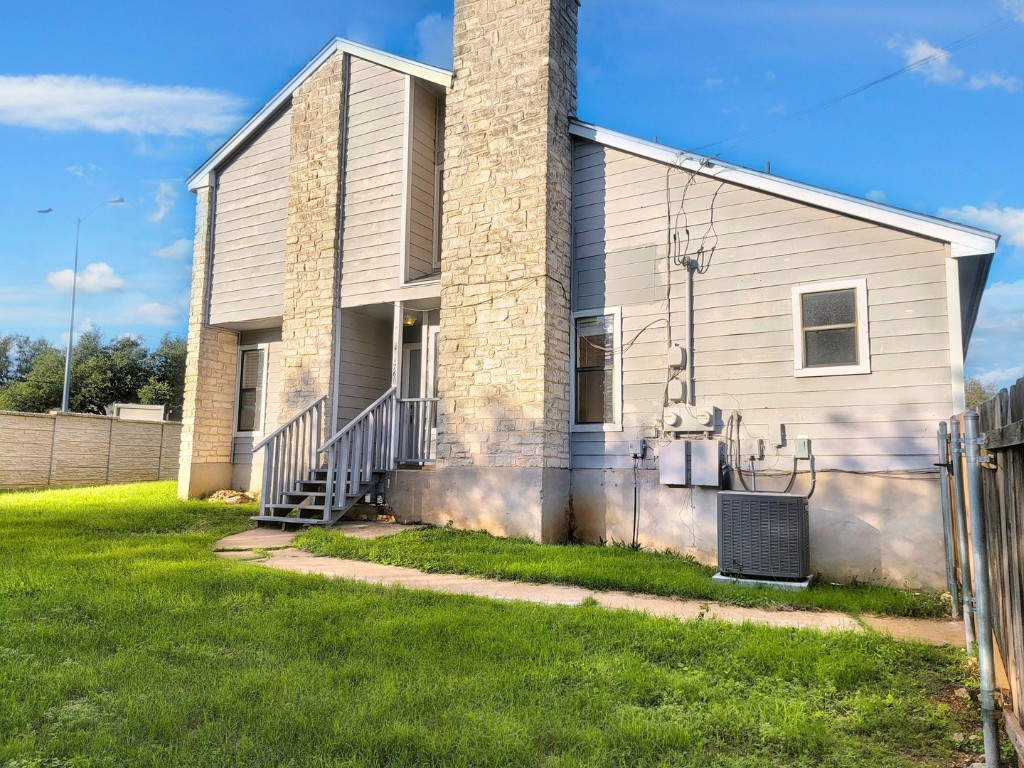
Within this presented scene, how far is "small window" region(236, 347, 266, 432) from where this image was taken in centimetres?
1295

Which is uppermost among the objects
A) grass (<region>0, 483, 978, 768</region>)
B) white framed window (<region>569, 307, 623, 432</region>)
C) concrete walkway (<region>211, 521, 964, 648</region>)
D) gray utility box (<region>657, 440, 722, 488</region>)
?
white framed window (<region>569, 307, 623, 432</region>)

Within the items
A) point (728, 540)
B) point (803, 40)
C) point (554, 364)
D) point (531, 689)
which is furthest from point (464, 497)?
point (803, 40)

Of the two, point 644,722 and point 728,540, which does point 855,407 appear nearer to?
point 728,540

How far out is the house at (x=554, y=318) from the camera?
727cm

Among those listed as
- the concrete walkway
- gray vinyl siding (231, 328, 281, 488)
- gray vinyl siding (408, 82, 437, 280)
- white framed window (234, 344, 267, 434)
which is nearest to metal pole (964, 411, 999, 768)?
the concrete walkway

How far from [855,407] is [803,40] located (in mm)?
13545

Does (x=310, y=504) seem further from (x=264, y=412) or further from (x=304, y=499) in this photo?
(x=264, y=412)

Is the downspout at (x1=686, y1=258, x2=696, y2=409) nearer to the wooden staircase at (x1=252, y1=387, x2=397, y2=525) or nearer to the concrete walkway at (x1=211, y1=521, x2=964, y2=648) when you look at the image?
the concrete walkway at (x1=211, y1=521, x2=964, y2=648)

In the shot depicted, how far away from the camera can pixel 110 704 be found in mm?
3012

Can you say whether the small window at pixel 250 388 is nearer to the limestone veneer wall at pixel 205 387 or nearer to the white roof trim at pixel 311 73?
the limestone veneer wall at pixel 205 387

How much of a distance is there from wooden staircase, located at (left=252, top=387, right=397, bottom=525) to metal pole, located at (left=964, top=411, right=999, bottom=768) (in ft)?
25.5

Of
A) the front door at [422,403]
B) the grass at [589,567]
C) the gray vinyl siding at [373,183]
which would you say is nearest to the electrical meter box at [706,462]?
the grass at [589,567]

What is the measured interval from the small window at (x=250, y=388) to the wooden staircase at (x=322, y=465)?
2.61 metres

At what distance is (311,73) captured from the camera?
12.0 m
